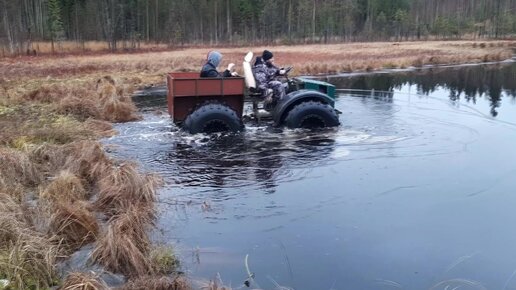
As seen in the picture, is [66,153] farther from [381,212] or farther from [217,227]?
[381,212]

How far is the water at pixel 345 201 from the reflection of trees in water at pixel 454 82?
504cm

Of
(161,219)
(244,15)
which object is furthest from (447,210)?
(244,15)

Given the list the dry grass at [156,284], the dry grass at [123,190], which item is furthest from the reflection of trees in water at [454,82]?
the dry grass at [156,284]

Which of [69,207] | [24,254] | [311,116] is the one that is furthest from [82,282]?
[311,116]

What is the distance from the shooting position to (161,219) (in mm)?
6398

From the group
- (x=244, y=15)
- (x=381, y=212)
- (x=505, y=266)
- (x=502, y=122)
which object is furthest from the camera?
(x=244, y=15)

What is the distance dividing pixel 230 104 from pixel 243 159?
184cm

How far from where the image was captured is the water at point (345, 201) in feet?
17.1

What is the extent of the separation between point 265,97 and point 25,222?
6.32 meters

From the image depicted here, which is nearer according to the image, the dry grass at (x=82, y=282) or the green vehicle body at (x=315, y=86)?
the dry grass at (x=82, y=282)

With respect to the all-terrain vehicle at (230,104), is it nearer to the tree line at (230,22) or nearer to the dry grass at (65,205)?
the dry grass at (65,205)

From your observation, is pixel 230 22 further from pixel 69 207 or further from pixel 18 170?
pixel 69 207

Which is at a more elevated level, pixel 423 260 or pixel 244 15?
pixel 244 15

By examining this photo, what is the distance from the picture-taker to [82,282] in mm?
4246
